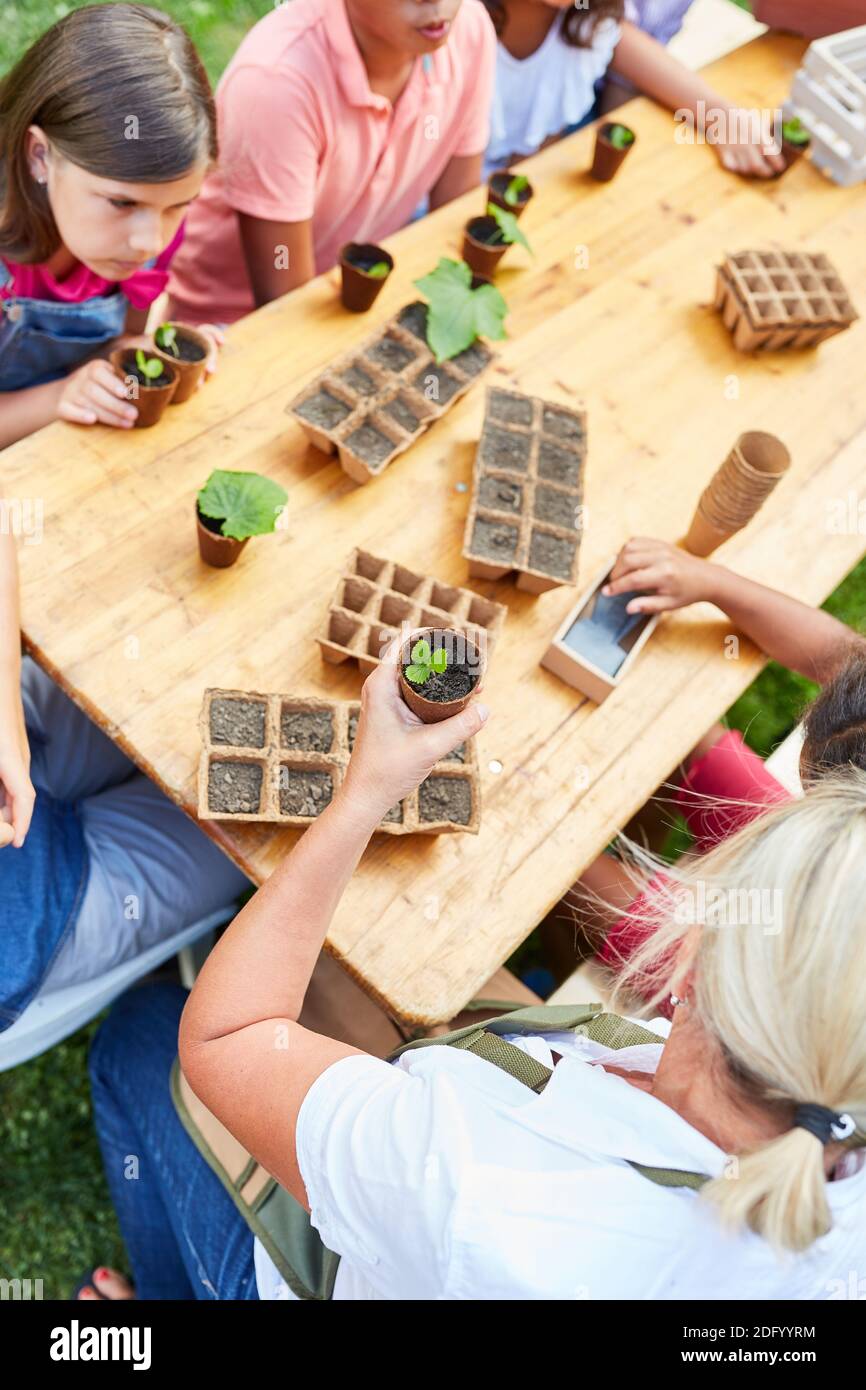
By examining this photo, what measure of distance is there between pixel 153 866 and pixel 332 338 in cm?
116

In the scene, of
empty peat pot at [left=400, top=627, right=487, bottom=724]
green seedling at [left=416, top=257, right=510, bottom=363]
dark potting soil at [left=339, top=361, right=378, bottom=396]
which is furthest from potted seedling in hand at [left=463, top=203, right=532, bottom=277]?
empty peat pot at [left=400, top=627, right=487, bottom=724]

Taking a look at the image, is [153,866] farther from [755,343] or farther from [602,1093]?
[755,343]

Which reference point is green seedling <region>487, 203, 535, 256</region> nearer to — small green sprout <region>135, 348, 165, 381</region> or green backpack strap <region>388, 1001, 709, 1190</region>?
small green sprout <region>135, 348, 165, 381</region>

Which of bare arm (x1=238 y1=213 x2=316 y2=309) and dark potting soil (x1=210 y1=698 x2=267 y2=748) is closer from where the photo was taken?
dark potting soil (x1=210 y1=698 x2=267 y2=748)

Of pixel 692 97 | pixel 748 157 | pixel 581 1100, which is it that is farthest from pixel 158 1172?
pixel 692 97

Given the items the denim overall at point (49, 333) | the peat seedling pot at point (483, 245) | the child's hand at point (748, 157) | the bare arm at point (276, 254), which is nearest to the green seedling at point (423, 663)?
the peat seedling pot at point (483, 245)

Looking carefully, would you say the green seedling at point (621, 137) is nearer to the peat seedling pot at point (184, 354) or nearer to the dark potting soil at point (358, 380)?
the dark potting soil at point (358, 380)

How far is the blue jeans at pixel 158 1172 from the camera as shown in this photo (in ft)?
5.50

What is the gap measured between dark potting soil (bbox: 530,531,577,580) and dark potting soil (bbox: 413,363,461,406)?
352 millimetres

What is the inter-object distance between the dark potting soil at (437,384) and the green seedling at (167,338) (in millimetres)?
478

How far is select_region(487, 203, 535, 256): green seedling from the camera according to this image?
87.1 inches
